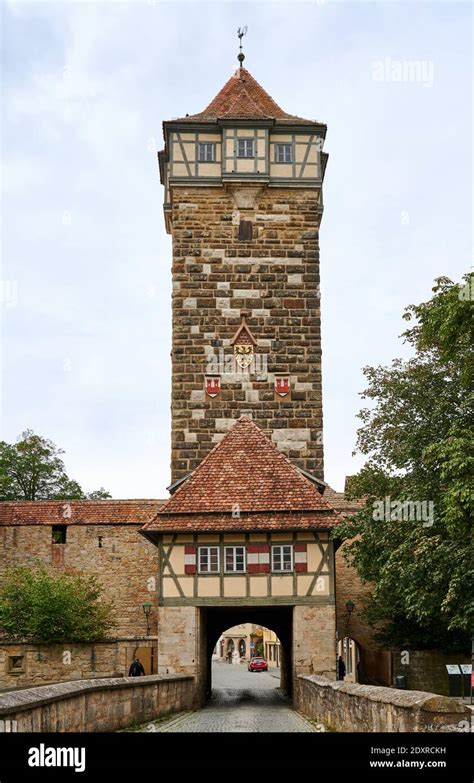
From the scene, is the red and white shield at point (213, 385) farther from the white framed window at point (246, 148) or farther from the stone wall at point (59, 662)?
the stone wall at point (59, 662)

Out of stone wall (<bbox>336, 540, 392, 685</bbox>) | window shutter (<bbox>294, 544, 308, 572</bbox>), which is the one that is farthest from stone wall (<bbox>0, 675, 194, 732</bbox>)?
stone wall (<bbox>336, 540, 392, 685</bbox>)

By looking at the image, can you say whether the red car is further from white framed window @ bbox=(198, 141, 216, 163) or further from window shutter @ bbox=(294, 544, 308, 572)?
window shutter @ bbox=(294, 544, 308, 572)

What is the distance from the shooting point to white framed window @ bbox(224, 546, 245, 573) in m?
20.0

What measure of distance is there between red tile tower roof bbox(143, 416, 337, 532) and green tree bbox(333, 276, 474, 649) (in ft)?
3.02

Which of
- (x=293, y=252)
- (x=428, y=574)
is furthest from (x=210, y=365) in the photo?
(x=428, y=574)

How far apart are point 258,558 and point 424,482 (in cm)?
369

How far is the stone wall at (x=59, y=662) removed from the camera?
23266mm

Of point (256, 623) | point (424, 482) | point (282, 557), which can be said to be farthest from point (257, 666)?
point (424, 482)

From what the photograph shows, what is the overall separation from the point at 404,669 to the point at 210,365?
29.5ft

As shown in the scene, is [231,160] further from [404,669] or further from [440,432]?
[404,669]

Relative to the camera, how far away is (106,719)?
11266 mm

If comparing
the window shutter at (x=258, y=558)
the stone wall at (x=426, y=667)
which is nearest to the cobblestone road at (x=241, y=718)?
the window shutter at (x=258, y=558)

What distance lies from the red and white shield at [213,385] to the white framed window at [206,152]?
5.97 m

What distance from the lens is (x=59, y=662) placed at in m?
23.5
